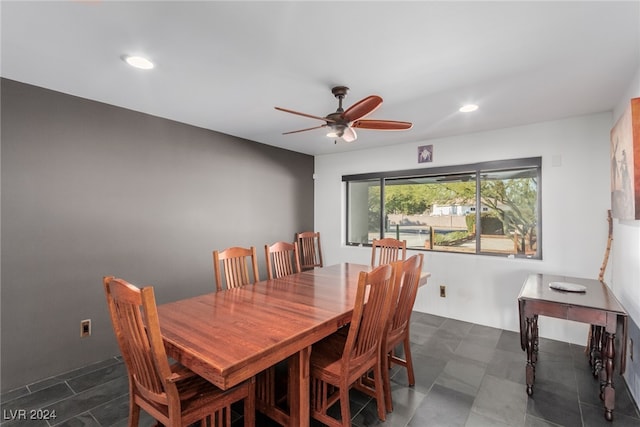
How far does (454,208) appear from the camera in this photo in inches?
156

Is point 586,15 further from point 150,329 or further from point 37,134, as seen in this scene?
point 37,134

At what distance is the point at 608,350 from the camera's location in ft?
6.47

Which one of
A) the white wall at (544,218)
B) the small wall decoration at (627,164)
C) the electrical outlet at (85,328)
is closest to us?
the small wall decoration at (627,164)

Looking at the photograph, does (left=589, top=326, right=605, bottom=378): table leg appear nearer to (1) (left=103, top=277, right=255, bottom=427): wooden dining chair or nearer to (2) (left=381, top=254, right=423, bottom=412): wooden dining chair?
(2) (left=381, top=254, right=423, bottom=412): wooden dining chair

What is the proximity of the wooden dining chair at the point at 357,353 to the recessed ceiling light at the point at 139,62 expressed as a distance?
6.49 feet

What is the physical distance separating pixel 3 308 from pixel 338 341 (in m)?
2.51

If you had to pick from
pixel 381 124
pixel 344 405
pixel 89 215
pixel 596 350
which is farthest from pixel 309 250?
pixel 596 350

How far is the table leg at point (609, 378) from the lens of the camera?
193 centimetres

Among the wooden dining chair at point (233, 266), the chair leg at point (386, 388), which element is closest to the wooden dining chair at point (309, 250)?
the wooden dining chair at point (233, 266)

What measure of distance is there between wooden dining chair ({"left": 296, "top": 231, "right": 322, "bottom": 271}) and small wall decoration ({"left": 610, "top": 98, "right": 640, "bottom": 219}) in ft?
11.2

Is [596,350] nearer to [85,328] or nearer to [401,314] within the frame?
[401,314]

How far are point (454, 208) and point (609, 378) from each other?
2.30m

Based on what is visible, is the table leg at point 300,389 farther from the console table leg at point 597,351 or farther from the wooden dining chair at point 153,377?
the console table leg at point 597,351

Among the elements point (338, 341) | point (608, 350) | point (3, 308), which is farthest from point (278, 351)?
point (3, 308)
